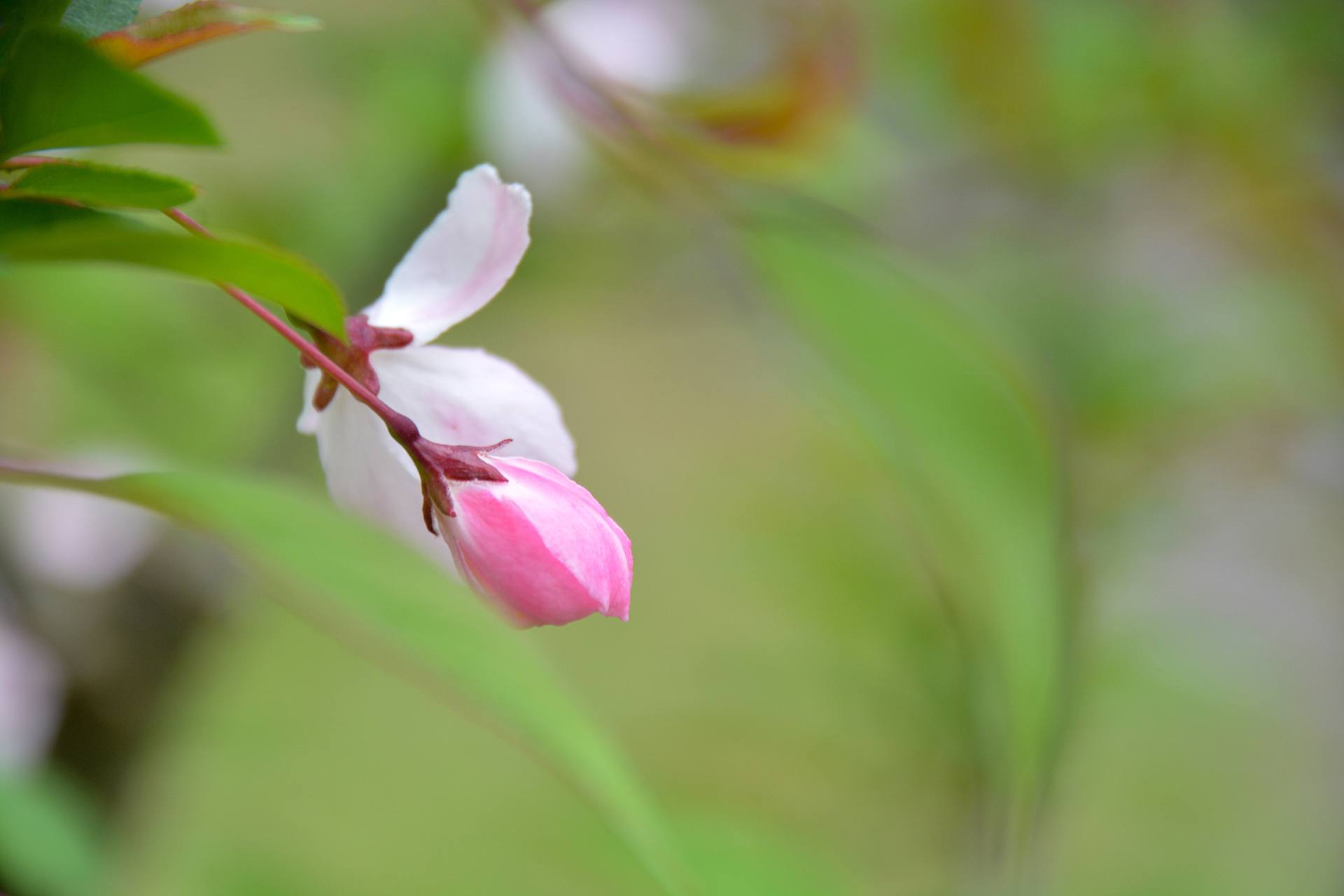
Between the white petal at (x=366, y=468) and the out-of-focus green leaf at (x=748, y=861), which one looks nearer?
the white petal at (x=366, y=468)

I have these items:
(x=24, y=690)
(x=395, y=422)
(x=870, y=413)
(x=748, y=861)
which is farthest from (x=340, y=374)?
(x=24, y=690)

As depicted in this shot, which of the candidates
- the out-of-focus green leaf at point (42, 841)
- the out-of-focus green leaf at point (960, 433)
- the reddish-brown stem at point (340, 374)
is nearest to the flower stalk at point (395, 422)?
the reddish-brown stem at point (340, 374)

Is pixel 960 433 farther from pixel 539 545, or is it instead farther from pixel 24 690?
pixel 24 690

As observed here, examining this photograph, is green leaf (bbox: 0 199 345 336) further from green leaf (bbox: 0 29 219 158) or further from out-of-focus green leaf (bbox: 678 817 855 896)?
out-of-focus green leaf (bbox: 678 817 855 896)

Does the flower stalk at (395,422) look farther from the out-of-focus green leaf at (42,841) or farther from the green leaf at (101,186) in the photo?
the out-of-focus green leaf at (42,841)

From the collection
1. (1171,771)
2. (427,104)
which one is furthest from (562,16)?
(1171,771)

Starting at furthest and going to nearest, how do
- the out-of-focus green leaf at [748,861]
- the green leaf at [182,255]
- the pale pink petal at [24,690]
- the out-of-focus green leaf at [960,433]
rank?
the pale pink petal at [24,690], the out-of-focus green leaf at [748,861], the out-of-focus green leaf at [960,433], the green leaf at [182,255]

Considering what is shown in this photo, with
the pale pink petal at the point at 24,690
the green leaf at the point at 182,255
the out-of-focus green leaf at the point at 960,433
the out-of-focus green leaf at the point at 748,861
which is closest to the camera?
the green leaf at the point at 182,255
